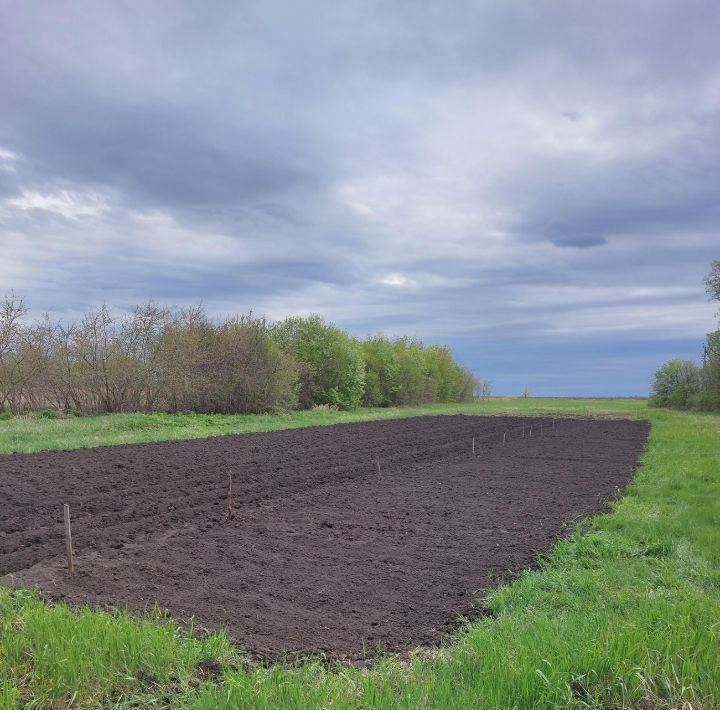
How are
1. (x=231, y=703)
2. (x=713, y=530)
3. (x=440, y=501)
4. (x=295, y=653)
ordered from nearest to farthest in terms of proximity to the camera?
1. (x=231, y=703)
2. (x=295, y=653)
3. (x=713, y=530)
4. (x=440, y=501)

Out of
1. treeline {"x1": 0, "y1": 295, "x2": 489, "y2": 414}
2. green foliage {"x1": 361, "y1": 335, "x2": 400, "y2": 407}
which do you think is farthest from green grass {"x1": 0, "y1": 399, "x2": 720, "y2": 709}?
green foliage {"x1": 361, "y1": 335, "x2": 400, "y2": 407}

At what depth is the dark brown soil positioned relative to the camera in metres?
5.48

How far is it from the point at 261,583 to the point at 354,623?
4.68ft

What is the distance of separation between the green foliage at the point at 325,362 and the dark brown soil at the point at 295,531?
23374mm

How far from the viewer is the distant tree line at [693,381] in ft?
152

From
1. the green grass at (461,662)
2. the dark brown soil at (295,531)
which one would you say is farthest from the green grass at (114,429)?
the green grass at (461,662)

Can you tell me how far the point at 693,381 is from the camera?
171ft

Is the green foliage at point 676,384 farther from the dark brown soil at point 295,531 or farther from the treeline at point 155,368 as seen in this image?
the dark brown soil at point 295,531

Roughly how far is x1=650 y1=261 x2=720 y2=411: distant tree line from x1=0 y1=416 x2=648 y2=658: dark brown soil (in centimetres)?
3624

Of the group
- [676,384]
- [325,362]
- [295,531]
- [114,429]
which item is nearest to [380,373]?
[325,362]

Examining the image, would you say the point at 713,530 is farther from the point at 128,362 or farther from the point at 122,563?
the point at 128,362

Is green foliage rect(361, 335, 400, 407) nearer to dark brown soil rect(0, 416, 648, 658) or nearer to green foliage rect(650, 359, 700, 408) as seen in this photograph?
green foliage rect(650, 359, 700, 408)

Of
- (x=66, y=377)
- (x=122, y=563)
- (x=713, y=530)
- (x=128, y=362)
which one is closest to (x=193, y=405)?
(x=128, y=362)

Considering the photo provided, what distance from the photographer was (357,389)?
1682 inches
